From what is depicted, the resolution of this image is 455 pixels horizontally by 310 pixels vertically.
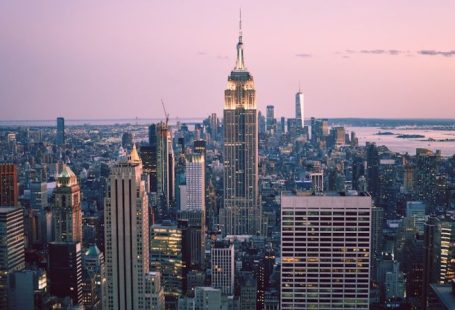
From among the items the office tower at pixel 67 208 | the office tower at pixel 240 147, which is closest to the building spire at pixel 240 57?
the office tower at pixel 240 147

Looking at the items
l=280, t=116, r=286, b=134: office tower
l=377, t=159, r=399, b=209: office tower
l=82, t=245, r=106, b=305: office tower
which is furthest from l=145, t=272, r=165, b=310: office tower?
l=280, t=116, r=286, b=134: office tower

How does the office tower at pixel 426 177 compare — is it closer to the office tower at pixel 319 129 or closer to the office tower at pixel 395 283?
the office tower at pixel 395 283

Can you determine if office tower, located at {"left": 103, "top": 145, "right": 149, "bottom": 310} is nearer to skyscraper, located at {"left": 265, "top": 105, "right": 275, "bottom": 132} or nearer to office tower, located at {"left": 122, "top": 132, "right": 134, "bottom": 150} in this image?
office tower, located at {"left": 122, "top": 132, "right": 134, "bottom": 150}

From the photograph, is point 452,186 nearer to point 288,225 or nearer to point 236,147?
point 288,225

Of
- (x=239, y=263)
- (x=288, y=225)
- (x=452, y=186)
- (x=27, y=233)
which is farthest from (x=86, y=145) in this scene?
(x=452, y=186)

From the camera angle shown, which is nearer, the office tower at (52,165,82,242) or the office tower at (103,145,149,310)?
the office tower at (103,145,149,310)

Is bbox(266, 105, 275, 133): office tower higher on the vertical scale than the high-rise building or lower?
higher
